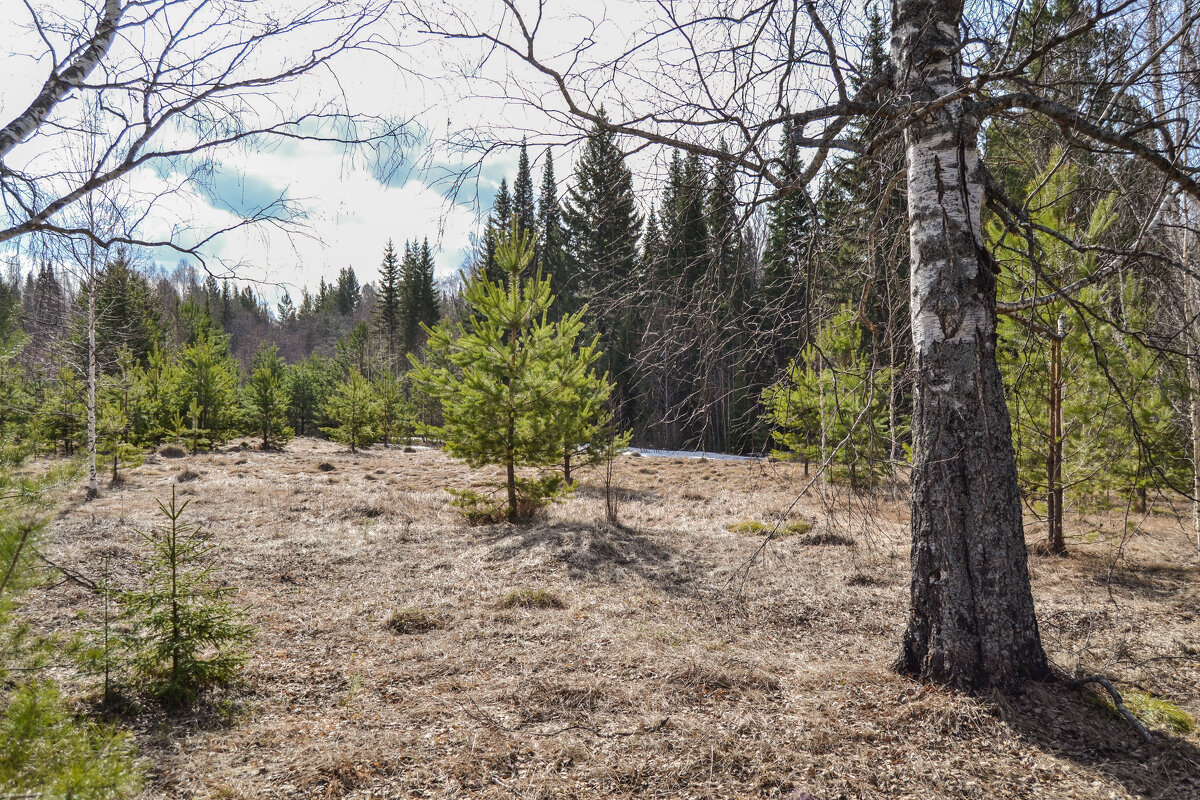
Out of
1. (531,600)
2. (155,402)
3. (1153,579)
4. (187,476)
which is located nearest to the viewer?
(531,600)

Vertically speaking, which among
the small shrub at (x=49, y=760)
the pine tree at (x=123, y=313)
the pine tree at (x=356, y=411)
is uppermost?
the pine tree at (x=123, y=313)

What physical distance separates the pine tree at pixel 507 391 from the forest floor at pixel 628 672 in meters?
1.10

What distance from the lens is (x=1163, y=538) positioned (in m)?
8.63

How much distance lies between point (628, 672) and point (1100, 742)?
2.47 m

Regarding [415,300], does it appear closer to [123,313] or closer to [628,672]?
[123,313]

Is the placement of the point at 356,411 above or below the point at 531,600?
above

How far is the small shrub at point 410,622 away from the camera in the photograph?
4684 millimetres

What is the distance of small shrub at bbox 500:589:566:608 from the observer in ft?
17.3

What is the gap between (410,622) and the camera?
4754mm

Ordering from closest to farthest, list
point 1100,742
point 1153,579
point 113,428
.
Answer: point 1100,742, point 1153,579, point 113,428

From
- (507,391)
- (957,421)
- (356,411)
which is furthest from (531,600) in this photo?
(356,411)

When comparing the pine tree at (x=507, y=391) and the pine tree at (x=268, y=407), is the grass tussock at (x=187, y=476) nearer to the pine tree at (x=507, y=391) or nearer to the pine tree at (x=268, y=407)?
the pine tree at (x=268, y=407)

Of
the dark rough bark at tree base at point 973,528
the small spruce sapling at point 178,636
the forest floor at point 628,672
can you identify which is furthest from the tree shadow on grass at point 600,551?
the small spruce sapling at point 178,636

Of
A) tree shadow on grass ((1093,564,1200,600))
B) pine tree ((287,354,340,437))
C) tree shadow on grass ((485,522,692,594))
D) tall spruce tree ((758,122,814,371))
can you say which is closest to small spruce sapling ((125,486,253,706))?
tree shadow on grass ((485,522,692,594))
